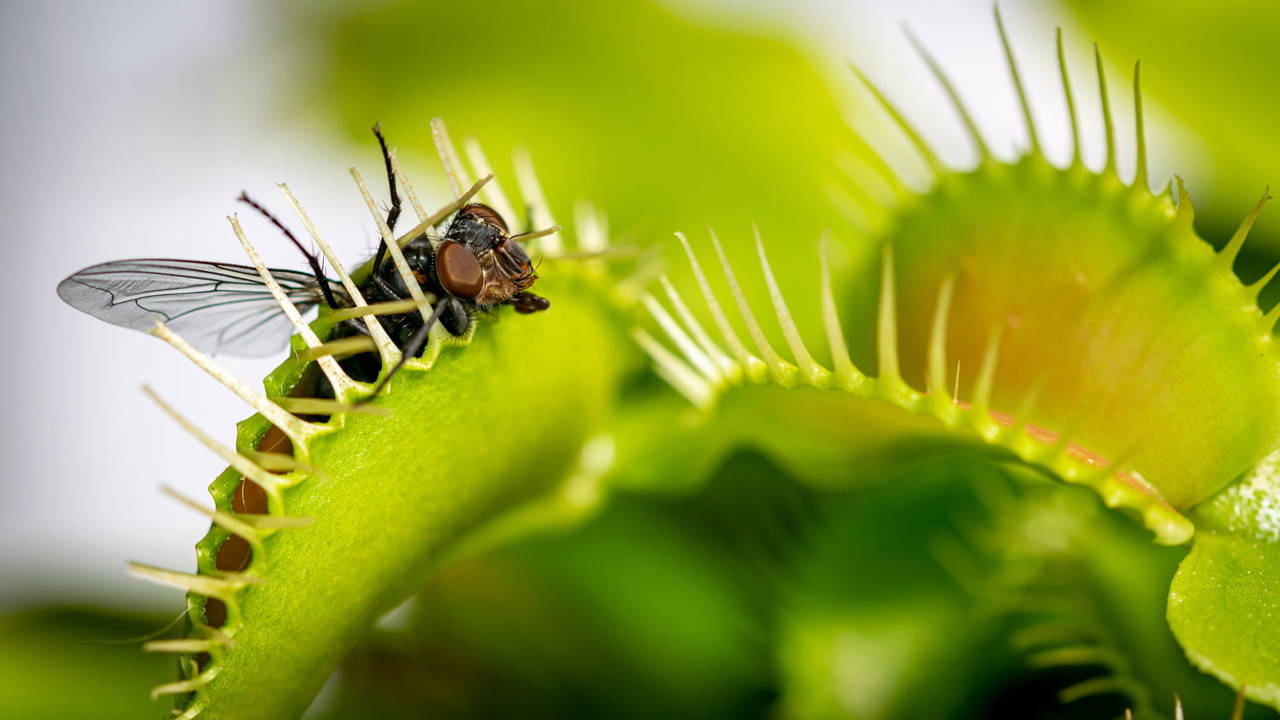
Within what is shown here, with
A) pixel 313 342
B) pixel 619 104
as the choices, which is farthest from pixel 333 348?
pixel 619 104

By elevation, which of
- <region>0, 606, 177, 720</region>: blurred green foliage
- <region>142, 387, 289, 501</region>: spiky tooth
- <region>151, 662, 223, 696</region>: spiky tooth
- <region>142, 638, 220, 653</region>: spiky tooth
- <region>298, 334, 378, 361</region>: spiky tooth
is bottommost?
<region>0, 606, 177, 720</region>: blurred green foliage

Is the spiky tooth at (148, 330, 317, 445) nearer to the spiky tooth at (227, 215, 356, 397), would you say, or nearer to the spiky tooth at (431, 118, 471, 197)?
the spiky tooth at (227, 215, 356, 397)

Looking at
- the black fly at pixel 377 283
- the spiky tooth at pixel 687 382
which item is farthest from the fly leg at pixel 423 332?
the spiky tooth at pixel 687 382

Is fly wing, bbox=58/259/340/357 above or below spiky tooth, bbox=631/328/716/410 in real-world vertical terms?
above

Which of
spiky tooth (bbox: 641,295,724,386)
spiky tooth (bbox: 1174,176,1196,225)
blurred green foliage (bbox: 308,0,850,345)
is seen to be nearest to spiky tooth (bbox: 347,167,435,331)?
spiky tooth (bbox: 641,295,724,386)

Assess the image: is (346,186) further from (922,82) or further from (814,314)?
(922,82)

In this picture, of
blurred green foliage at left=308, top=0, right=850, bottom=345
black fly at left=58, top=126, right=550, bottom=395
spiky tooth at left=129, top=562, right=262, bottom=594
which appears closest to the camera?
spiky tooth at left=129, top=562, right=262, bottom=594

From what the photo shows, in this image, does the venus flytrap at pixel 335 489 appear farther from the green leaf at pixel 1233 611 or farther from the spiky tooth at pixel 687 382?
the green leaf at pixel 1233 611
